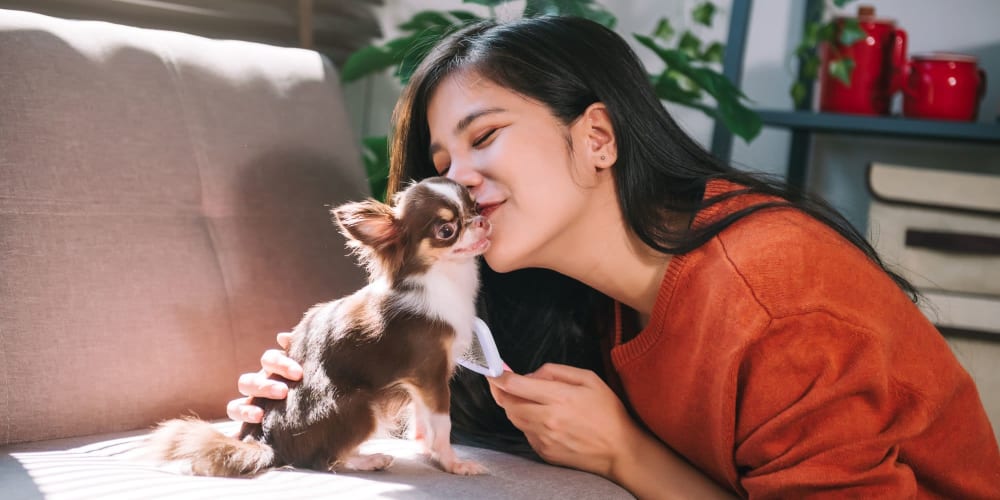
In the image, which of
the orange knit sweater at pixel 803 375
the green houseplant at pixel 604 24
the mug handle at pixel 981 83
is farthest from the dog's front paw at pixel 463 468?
the mug handle at pixel 981 83

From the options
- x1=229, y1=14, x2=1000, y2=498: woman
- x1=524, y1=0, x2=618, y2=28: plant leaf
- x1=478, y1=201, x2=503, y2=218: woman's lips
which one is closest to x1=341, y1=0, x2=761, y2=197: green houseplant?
x1=524, y1=0, x2=618, y2=28: plant leaf

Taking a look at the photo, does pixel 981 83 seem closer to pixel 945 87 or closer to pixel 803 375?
pixel 945 87

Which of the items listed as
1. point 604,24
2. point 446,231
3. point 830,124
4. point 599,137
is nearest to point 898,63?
point 830,124

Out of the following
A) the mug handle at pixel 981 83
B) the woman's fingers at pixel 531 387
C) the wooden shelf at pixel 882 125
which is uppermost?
the mug handle at pixel 981 83

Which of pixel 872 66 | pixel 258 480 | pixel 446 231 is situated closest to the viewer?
pixel 258 480

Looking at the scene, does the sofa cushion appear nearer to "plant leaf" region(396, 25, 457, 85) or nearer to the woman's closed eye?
the woman's closed eye

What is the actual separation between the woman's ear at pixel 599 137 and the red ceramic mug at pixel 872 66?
1.61 m

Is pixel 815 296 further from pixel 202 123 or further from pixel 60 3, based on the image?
pixel 60 3

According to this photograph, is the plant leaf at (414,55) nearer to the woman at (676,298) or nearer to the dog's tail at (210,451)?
the woman at (676,298)

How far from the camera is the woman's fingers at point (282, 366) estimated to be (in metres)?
1.27

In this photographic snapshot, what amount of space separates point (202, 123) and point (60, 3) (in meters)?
1.10

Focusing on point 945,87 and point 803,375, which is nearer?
point 803,375

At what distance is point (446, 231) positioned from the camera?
4.22 ft

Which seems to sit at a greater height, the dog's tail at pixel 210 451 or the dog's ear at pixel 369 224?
the dog's ear at pixel 369 224
